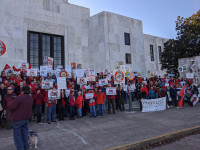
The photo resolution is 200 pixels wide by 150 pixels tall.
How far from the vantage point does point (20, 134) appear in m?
4.69

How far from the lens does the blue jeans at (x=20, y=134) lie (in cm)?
463

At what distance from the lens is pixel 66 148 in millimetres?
5379

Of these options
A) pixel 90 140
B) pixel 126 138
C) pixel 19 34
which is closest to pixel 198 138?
pixel 126 138

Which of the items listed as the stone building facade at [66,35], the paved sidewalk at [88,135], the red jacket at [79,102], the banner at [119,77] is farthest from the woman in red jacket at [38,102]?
the stone building facade at [66,35]

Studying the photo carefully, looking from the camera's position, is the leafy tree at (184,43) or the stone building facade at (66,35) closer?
the stone building facade at (66,35)

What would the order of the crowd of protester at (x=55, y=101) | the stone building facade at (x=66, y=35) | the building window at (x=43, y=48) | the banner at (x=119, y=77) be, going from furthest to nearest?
1. the building window at (x=43, y=48)
2. the stone building facade at (x=66, y=35)
3. the banner at (x=119, y=77)
4. the crowd of protester at (x=55, y=101)

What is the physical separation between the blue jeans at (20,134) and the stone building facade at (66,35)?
40.9 ft

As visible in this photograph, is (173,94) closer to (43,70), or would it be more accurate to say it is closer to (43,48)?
(43,70)

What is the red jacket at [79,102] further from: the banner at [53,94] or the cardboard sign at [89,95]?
the banner at [53,94]

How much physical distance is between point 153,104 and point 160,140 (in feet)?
21.7

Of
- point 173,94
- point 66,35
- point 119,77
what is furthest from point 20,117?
point 66,35

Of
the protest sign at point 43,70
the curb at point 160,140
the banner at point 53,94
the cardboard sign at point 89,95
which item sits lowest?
the curb at point 160,140

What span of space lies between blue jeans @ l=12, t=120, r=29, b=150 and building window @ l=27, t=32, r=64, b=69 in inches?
546

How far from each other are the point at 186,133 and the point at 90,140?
3790 mm
